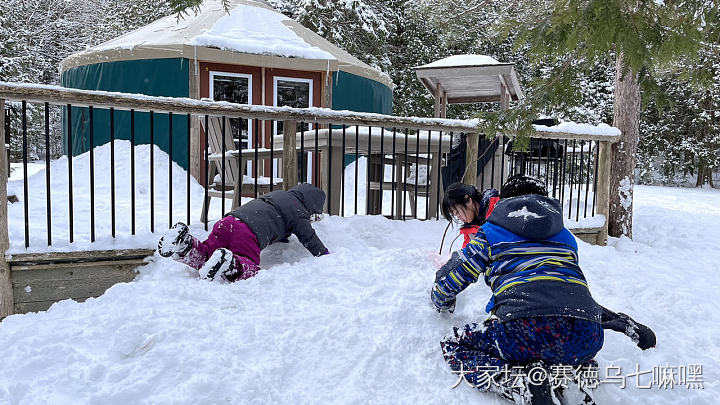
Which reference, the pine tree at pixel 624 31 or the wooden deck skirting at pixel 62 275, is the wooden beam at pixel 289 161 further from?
the pine tree at pixel 624 31

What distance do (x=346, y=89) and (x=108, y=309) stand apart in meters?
8.05

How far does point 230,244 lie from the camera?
3.18 m

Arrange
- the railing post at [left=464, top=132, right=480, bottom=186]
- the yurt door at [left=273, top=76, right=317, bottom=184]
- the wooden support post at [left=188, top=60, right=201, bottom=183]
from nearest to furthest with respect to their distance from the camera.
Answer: the railing post at [left=464, top=132, right=480, bottom=186] → the wooden support post at [left=188, top=60, right=201, bottom=183] → the yurt door at [left=273, top=76, right=317, bottom=184]

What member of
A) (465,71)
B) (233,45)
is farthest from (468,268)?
(233,45)

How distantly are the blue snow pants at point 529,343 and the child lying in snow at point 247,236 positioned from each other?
1.42 metres

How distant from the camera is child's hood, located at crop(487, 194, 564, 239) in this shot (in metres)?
2.06

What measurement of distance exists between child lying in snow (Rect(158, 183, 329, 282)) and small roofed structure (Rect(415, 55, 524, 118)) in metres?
5.08

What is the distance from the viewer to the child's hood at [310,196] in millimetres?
3602

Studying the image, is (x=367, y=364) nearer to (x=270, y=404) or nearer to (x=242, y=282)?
(x=270, y=404)

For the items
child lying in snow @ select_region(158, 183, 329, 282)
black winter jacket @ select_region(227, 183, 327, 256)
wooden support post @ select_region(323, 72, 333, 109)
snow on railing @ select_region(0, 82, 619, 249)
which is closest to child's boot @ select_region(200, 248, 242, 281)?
child lying in snow @ select_region(158, 183, 329, 282)

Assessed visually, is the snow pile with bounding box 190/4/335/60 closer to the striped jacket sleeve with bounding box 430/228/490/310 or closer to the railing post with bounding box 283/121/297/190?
the railing post with bounding box 283/121/297/190

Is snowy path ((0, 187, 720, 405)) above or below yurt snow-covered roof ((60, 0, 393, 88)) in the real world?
below

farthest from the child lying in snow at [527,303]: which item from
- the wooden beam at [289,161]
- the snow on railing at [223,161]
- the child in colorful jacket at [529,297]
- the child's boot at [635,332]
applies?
the wooden beam at [289,161]

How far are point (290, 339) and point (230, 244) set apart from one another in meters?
1.02
